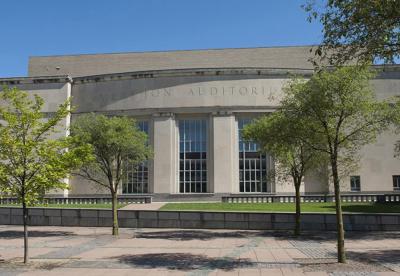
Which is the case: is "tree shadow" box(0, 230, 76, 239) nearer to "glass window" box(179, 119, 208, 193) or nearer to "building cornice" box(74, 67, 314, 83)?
"glass window" box(179, 119, 208, 193)

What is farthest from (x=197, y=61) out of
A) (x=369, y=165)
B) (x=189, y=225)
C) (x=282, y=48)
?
(x=189, y=225)

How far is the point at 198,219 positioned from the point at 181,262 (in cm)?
960

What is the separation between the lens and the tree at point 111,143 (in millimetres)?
20506

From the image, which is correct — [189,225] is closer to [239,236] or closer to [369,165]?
[239,236]

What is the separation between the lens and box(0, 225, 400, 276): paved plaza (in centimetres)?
1194

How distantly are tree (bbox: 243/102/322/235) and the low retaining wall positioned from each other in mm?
2192

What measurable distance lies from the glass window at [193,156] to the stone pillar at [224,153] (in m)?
1.20

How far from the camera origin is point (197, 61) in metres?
49.7

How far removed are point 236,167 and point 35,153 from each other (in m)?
25.1

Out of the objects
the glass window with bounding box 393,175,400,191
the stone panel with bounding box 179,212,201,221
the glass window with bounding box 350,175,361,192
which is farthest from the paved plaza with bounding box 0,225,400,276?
the glass window with bounding box 393,175,400,191

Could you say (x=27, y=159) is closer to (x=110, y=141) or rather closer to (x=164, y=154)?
(x=110, y=141)

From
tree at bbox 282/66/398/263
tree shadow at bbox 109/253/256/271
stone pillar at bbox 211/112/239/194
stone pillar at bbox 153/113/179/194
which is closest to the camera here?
tree shadow at bbox 109/253/256/271

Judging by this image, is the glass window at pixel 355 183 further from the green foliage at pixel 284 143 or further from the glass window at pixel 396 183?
the green foliage at pixel 284 143

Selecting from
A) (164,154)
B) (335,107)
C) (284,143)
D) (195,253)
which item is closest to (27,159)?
(195,253)
